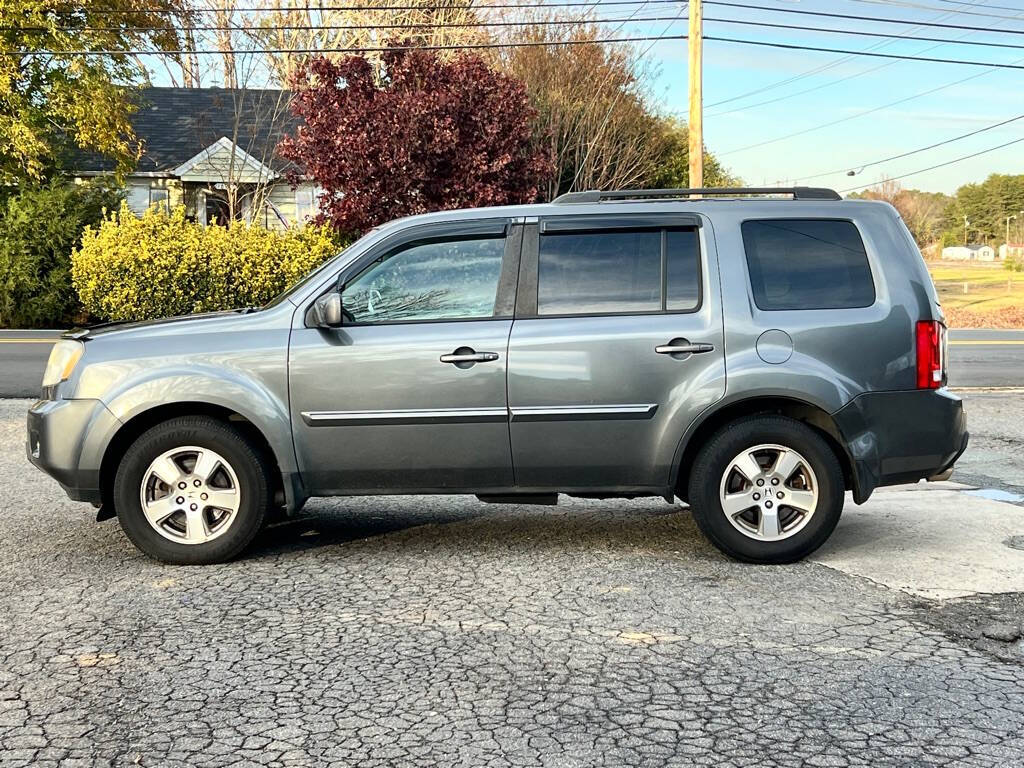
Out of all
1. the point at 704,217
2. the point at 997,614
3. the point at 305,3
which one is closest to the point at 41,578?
the point at 704,217

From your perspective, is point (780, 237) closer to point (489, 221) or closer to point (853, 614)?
point (489, 221)

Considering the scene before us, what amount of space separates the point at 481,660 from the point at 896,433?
8.85ft

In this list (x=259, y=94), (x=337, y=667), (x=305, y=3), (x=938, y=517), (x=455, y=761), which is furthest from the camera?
(x=305, y=3)

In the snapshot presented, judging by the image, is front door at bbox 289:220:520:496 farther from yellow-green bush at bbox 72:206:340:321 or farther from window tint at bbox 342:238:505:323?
yellow-green bush at bbox 72:206:340:321

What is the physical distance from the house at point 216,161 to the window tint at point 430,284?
1013 inches

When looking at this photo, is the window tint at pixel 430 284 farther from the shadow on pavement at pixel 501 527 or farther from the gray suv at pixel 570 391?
the shadow on pavement at pixel 501 527

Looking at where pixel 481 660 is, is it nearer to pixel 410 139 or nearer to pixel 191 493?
pixel 191 493

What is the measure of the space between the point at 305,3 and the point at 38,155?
12.7 m

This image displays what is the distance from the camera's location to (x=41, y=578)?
5.62m

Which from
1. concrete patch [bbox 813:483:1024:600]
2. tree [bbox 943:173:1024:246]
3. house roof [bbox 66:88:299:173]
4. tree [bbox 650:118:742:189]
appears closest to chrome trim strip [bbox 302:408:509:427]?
concrete patch [bbox 813:483:1024:600]

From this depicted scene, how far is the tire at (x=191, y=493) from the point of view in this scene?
5.82 m

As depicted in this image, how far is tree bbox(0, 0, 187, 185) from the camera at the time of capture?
1055 inches

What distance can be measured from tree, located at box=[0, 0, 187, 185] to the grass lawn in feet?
67.0

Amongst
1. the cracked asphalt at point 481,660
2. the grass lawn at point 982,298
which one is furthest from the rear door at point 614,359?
the grass lawn at point 982,298
